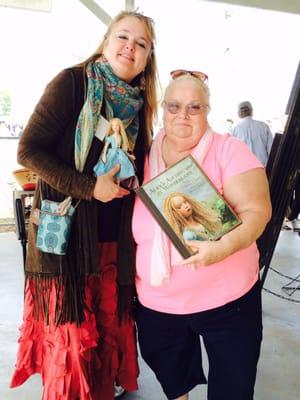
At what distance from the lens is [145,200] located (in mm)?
1036

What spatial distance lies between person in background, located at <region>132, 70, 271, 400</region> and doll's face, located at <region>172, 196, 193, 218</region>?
8 centimetres

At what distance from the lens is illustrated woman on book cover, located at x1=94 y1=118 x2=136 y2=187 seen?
115 cm

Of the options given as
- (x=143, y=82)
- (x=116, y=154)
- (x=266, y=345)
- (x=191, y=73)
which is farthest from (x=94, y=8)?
(x=266, y=345)

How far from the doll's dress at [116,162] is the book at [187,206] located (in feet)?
0.42

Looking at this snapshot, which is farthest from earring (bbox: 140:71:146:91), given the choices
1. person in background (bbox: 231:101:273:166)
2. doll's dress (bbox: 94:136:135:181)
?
person in background (bbox: 231:101:273:166)

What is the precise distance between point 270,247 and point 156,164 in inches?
52.6

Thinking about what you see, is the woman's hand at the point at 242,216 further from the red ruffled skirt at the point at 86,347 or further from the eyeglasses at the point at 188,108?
the red ruffled skirt at the point at 86,347

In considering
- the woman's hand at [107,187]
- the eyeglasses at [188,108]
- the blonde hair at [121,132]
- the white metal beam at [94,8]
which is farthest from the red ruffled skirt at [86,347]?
the white metal beam at [94,8]

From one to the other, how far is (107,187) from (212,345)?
627mm

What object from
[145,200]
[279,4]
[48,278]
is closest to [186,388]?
[48,278]

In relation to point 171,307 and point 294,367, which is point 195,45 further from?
point 171,307

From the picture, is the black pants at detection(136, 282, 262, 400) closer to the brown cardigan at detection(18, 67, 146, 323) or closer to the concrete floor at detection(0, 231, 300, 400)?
the brown cardigan at detection(18, 67, 146, 323)

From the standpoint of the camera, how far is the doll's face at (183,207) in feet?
3.35

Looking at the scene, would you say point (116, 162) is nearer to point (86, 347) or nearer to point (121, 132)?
point (121, 132)
